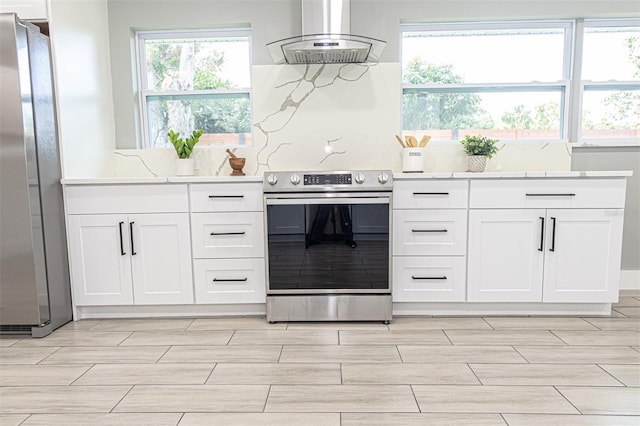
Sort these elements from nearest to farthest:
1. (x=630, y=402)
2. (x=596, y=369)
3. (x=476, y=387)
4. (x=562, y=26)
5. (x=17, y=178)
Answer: (x=630, y=402)
(x=476, y=387)
(x=596, y=369)
(x=17, y=178)
(x=562, y=26)

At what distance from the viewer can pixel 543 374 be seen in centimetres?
185

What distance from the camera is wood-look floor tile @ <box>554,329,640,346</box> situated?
2.19 meters

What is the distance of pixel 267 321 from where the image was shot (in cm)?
254

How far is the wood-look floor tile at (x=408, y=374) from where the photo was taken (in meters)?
1.80

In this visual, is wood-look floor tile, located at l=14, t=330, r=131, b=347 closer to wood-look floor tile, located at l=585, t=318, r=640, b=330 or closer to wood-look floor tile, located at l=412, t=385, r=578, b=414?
wood-look floor tile, located at l=412, t=385, r=578, b=414

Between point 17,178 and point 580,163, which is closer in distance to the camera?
point 17,178

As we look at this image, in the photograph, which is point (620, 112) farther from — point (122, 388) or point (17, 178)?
point (17, 178)

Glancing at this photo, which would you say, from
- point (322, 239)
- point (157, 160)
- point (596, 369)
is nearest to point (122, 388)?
point (322, 239)

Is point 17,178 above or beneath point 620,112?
beneath

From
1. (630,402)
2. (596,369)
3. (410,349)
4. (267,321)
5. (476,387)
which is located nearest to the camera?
(630,402)

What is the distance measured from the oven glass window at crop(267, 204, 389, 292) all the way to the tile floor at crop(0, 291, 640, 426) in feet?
0.99

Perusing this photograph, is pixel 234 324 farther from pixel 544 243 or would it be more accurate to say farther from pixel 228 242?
pixel 544 243

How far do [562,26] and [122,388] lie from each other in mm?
3551

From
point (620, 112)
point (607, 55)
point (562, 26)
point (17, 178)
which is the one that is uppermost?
point (562, 26)
